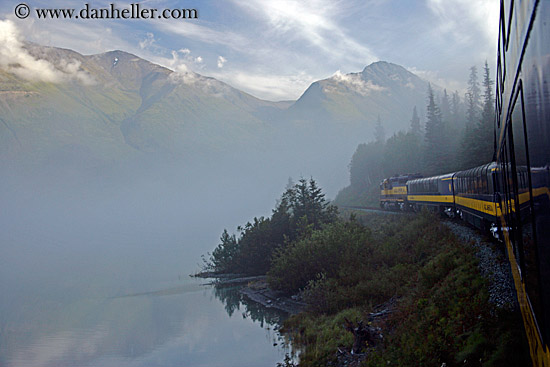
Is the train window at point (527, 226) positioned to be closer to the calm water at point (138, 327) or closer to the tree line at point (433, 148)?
the calm water at point (138, 327)

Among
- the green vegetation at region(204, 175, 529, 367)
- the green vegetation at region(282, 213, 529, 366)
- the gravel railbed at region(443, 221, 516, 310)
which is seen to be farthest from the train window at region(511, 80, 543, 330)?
A: the gravel railbed at region(443, 221, 516, 310)

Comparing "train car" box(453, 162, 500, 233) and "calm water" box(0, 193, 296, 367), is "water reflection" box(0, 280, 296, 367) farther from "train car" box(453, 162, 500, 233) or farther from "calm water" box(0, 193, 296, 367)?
"train car" box(453, 162, 500, 233)

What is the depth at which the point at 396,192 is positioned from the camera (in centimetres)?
5350

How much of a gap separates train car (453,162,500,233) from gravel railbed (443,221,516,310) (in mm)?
619

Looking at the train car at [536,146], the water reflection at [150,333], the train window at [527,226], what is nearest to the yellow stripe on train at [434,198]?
the water reflection at [150,333]

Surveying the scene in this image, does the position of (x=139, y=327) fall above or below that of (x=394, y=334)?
below

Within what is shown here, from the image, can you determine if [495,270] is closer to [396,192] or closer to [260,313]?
[260,313]

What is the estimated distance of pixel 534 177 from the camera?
3633 mm

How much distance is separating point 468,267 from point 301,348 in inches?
376

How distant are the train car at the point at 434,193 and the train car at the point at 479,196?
2.17m

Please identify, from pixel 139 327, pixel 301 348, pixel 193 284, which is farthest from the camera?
pixel 193 284

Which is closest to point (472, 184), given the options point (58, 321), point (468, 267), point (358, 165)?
point (468, 267)

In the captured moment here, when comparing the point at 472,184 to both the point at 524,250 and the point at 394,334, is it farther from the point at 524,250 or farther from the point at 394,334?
the point at 524,250

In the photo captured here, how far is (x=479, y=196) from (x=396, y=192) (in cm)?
3361
